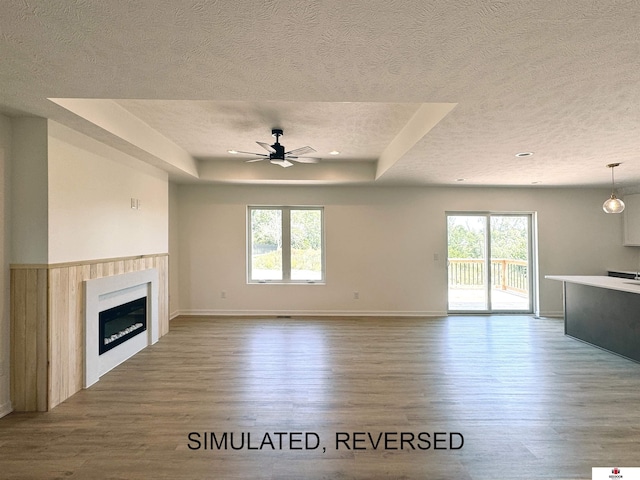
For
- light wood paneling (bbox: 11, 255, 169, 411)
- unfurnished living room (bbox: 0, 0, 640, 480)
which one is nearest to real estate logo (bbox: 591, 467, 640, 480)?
unfurnished living room (bbox: 0, 0, 640, 480)

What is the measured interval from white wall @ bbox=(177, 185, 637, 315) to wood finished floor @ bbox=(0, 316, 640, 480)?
5.26 feet

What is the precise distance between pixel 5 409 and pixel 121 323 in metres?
1.33

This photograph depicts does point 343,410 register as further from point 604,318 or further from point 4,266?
point 604,318

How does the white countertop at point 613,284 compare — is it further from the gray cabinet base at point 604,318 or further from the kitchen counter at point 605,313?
the gray cabinet base at point 604,318

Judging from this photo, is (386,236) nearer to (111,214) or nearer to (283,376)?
(283,376)

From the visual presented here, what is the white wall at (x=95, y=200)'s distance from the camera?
109 inches

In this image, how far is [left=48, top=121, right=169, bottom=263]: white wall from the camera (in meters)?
2.77

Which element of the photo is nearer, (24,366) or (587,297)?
(24,366)

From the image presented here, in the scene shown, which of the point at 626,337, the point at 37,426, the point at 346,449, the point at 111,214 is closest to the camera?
the point at 346,449

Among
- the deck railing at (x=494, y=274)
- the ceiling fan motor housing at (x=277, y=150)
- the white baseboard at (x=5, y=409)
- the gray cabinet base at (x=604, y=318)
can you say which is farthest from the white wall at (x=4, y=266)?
the gray cabinet base at (x=604, y=318)

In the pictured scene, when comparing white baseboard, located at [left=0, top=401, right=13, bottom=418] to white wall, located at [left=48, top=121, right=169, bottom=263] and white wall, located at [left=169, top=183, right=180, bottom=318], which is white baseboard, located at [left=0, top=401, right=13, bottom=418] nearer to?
white wall, located at [left=48, top=121, right=169, bottom=263]

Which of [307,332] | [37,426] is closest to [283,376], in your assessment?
[307,332]

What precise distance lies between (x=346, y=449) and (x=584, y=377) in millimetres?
2797

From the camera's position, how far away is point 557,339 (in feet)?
15.1
